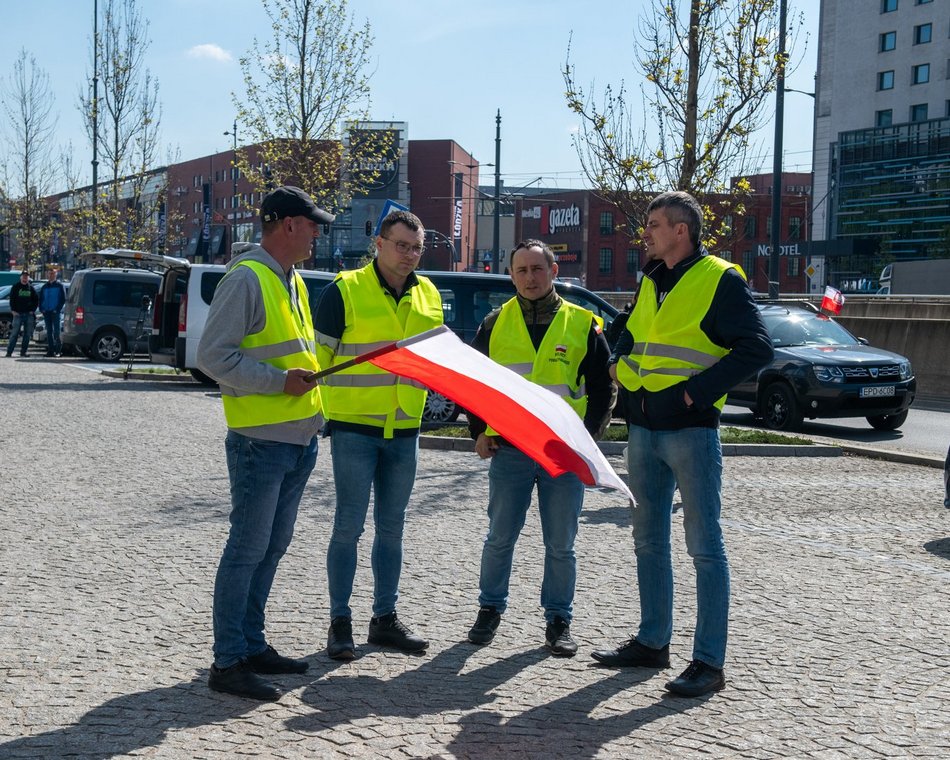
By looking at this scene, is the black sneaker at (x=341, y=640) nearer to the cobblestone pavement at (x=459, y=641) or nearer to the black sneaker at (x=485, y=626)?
the cobblestone pavement at (x=459, y=641)

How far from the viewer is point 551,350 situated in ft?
18.3

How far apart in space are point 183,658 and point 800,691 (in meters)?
2.50

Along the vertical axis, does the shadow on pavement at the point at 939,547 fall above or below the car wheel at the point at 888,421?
below

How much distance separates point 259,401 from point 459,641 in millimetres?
1556

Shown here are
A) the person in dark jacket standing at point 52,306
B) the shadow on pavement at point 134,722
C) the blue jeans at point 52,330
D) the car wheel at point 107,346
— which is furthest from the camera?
the blue jeans at point 52,330

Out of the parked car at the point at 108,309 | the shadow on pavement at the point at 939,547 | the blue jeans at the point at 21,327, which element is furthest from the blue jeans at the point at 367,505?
the blue jeans at the point at 21,327

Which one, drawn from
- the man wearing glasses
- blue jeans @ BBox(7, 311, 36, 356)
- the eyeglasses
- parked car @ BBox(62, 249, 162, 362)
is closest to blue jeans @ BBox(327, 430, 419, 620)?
the man wearing glasses

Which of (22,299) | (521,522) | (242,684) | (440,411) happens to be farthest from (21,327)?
(242,684)

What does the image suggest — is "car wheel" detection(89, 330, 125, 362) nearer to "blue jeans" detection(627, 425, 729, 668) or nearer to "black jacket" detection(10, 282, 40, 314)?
"black jacket" detection(10, 282, 40, 314)

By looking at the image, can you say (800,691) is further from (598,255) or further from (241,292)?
(598,255)

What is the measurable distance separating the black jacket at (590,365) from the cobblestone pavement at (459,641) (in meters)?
0.97

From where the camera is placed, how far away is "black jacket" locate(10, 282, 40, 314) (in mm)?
27469

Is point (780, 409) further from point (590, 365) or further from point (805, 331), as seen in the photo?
point (590, 365)

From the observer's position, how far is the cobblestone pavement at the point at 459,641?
4273 millimetres
